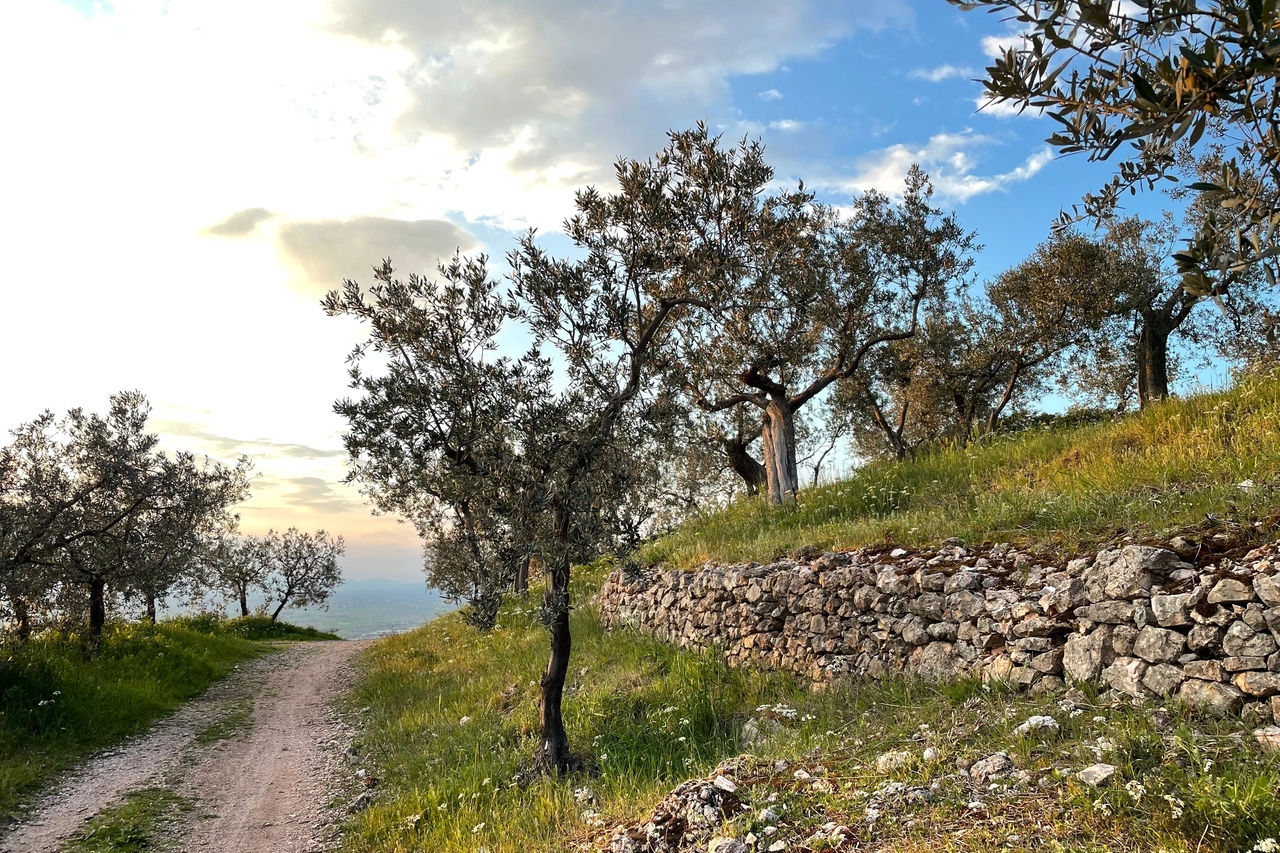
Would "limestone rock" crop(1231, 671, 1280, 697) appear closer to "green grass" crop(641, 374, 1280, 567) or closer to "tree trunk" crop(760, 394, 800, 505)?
"green grass" crop(641, 374, 1280, 567)

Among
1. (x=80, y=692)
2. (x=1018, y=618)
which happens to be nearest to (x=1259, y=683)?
(x=1018, y=618)

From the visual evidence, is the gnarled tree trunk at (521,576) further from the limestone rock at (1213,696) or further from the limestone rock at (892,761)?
the limestone rock at (1213,696)

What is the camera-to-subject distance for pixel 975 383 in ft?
91.6

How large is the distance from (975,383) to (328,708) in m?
26.3

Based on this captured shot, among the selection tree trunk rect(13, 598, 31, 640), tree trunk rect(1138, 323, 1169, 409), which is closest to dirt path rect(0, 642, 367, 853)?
tree trunk rect(13, 598, 31, 640)

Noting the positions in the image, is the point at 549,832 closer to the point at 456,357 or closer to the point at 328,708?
the point at 456,357

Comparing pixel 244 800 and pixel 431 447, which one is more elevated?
pixel 431 447

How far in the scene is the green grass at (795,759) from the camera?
4289 millimetres

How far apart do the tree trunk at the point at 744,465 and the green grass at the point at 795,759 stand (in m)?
13.5

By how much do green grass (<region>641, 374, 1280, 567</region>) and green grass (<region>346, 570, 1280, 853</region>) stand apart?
2643 millimetres

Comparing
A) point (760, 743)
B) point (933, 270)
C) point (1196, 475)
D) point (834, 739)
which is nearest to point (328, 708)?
point (760, 743)

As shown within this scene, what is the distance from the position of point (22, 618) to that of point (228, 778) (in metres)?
8.69

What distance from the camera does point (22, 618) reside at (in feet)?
50.9

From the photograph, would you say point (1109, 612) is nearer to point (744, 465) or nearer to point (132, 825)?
point (132, 825)
